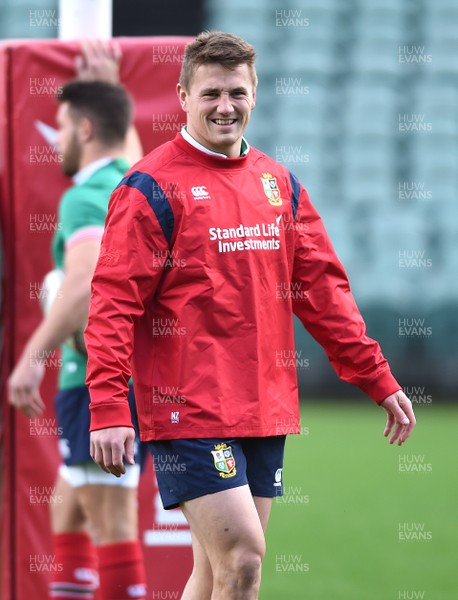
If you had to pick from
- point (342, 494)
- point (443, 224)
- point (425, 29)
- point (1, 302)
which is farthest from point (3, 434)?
point (425, 29)

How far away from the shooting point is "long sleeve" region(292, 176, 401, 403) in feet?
10.3

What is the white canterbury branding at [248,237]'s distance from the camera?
2.89m

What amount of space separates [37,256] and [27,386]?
1.54 ft

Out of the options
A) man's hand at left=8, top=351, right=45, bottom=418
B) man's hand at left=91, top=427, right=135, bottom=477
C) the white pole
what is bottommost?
man's hand at left=8, top=351, right=45, bottom=418

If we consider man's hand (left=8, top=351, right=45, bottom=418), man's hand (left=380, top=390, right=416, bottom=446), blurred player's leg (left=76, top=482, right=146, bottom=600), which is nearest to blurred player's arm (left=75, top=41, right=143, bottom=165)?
man's hand (left=8, top=351, right=45, bottom=418)

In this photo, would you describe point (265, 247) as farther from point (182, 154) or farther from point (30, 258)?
point (30, 258)

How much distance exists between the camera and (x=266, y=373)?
9.66 ft

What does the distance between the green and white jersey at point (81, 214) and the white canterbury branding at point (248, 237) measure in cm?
100

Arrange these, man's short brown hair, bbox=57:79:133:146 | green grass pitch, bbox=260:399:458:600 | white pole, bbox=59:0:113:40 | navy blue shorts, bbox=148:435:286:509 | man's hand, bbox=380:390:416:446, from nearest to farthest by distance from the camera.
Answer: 1. navy blue shorts, bbox=148:435:286:509
2. man's hand, bbox=380:390:416:446
3. man's short brown hair, bbox=57:79:133:146
4. white pole, bbox=59:0:113:40
5. green grass pitch, bbox=260:399:458:600

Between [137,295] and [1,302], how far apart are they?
4.58 ft

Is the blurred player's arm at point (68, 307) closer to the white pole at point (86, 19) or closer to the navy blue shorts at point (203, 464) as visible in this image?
the white pole at point (86, 19)

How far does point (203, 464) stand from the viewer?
2801 mm

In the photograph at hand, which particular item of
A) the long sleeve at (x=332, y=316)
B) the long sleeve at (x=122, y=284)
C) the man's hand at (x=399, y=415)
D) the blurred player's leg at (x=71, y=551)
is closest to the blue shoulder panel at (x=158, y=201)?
the long sleeve at (x=122, y=284)

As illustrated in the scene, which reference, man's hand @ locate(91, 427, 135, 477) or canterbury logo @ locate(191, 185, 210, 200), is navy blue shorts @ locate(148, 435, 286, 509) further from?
canterbury logo @ locate(191, 185, 210, 200)
